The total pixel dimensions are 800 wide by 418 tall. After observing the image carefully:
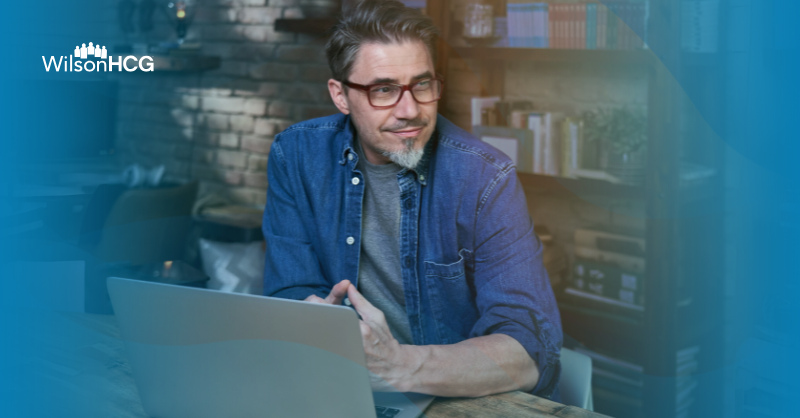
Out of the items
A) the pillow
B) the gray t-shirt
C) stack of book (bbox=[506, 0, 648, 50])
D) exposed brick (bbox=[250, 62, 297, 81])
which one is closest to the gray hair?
the gray t-shirt

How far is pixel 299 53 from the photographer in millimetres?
2381

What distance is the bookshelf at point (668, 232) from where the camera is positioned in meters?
1.75

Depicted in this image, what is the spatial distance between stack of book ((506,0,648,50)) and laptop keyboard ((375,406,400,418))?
4.65ft

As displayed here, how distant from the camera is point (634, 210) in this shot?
1.94 m

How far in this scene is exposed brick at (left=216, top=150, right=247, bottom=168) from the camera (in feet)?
8.36

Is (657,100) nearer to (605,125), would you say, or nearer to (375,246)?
(605,125)

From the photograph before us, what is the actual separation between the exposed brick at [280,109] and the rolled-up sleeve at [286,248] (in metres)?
1.20

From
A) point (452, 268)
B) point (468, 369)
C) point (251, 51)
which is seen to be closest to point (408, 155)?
point (452, 268)

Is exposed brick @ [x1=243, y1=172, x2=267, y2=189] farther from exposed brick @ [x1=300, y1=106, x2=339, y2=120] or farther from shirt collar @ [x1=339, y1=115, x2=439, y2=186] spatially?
shirt collar @ [x1=339, y1=115, x2=439, y2=186]

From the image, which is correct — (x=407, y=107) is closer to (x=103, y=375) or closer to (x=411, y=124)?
(x=411, y=124)

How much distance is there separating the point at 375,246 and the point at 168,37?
1.80 metres

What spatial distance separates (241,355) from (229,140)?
2004 mm

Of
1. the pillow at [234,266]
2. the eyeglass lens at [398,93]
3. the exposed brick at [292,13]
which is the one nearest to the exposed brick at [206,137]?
the exposed brick at [292,13]

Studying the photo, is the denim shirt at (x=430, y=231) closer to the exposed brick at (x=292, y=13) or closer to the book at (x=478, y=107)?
the book at (x=478, y=107)
